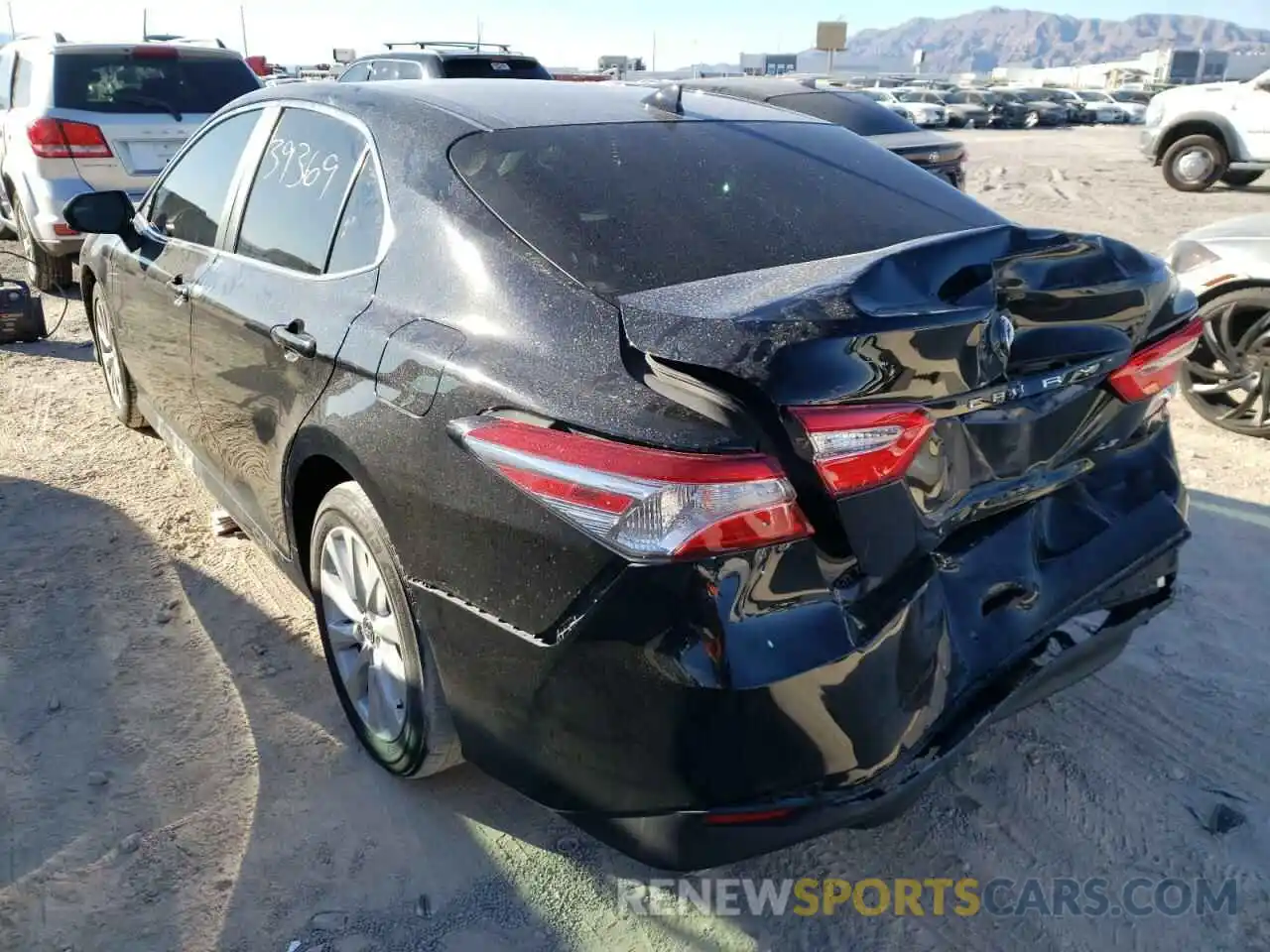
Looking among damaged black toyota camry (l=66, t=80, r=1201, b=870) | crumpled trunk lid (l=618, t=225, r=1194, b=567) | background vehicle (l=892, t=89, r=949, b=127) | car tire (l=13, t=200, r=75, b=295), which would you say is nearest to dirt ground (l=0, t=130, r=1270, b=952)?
damaged black toyota camry (l=66, t=80, r=1201, b=870)

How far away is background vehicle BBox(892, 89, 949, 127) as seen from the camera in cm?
3366

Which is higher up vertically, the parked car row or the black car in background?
the parked car row

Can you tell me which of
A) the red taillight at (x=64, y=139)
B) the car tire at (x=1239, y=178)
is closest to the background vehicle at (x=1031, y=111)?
the car tire at (x=1239, y=178)

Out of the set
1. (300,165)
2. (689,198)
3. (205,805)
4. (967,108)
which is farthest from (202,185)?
(967,108)

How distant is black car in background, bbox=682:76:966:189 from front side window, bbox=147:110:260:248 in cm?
617

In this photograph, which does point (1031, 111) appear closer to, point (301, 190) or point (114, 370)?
point (114, 370)

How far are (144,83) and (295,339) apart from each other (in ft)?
21.2

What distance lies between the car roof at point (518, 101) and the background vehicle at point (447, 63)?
7.17 meters

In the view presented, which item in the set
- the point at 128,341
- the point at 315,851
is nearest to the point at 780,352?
the point at 315,851

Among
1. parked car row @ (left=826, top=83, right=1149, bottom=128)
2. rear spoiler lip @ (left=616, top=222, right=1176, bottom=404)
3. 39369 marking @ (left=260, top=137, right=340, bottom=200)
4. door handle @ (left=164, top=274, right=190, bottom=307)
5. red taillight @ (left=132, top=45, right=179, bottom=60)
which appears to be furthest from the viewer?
parked car row @ (left=826, top=83, right=1149, bottom=128)

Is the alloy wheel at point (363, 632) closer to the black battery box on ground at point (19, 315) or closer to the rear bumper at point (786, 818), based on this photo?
the rear bumper at point (786, 818)

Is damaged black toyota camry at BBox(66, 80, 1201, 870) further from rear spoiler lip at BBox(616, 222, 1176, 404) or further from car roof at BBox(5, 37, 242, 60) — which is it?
car roof at BBox(5, 37, 242, 60)

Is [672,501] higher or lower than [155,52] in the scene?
lower

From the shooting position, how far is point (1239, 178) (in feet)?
54.0
